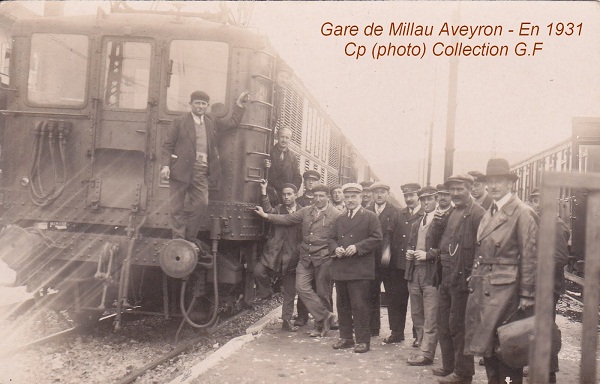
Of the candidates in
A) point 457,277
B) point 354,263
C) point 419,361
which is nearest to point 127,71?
point 354,263

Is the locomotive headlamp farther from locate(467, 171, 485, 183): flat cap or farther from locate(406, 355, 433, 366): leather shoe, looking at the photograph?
locate(467, 171, 485, 183): flat cap

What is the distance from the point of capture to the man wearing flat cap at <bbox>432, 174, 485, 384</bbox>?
5328 mm

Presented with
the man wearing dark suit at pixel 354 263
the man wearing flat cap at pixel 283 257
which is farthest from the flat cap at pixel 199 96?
the man wearing dark suit at pixel 354 263

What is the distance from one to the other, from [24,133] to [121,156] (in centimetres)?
123

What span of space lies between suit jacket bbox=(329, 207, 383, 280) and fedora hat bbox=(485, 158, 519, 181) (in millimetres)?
2116

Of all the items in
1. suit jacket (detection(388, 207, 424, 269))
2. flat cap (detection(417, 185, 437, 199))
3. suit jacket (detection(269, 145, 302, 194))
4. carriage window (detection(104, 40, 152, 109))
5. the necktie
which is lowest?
suit jacket (detection(388, 207, 424, 269))

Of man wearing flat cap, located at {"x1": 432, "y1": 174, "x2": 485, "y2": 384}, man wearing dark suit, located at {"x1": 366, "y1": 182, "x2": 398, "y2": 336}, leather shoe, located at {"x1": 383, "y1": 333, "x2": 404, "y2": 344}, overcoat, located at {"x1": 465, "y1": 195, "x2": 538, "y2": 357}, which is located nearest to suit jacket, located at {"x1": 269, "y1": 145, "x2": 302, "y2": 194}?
man wearing dark suit, located at {"x1": 366, "y1": 182, "x2": 398, "y2": 336}

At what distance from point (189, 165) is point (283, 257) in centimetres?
202

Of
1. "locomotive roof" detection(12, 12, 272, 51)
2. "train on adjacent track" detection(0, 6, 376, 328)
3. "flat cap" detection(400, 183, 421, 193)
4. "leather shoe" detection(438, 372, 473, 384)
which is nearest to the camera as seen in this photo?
"leather shoe" detection(438, 372, 473, 384)

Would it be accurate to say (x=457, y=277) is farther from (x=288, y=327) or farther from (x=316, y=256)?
(x=288, y=327)

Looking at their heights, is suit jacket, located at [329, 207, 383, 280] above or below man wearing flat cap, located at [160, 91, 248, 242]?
A: below

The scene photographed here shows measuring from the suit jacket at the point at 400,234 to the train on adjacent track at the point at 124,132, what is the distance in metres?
1.82

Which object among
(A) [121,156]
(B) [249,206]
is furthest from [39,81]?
(B) [249,206]

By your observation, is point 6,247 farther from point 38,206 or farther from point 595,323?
point 595,323
